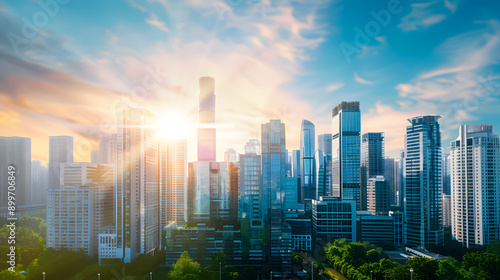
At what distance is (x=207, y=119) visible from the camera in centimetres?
3741

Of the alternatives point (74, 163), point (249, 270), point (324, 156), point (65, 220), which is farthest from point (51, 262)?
point (324, 156)

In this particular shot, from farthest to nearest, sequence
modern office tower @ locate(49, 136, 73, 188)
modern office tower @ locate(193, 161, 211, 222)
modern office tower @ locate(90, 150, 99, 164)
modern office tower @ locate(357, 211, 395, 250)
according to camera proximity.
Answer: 1. modern office tower @ locate(357, 211, 395, 250)
2. modern office tower @ locate(193, 161, 211, 222)
3. modern office tower @ locate(90, 150, 99, 164)
4. modern office tower @ locate(49, 136, 73, 188)

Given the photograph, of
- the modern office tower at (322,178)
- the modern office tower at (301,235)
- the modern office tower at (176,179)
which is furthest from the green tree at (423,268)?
the modern office tower at (322,178)

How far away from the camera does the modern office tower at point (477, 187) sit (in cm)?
1909

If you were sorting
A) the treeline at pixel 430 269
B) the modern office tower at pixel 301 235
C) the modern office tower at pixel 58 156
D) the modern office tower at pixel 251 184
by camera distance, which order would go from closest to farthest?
the treeline at pixel 430 269 < the modern office tower at pixel 58 156 < the modern office tower at pixel 251 184 < the modern office tower at pixel 301 235

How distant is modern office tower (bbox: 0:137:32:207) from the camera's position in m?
10.6

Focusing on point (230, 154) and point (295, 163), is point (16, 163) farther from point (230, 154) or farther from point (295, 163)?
point (295, 163)

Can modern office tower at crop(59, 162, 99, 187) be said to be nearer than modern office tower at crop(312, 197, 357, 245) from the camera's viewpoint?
Yes

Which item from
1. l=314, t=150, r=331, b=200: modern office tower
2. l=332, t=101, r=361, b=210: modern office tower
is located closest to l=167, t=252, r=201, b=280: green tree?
l=332, t=101, r=361, b=210: modern office tower

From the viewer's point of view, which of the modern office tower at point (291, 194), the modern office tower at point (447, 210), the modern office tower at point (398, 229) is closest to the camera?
the modern office tower at point (398, 229)

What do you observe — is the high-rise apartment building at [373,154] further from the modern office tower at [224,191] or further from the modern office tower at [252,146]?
the modern office tower at [252,146]

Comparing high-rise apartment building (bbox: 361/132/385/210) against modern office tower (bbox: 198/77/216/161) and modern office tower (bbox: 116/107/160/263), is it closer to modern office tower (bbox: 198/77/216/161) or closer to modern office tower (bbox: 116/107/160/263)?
modern office tower (bbox: 198/77/216/161)

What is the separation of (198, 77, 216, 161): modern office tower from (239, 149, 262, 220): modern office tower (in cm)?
1710

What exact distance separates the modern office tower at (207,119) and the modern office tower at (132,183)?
18.5m
